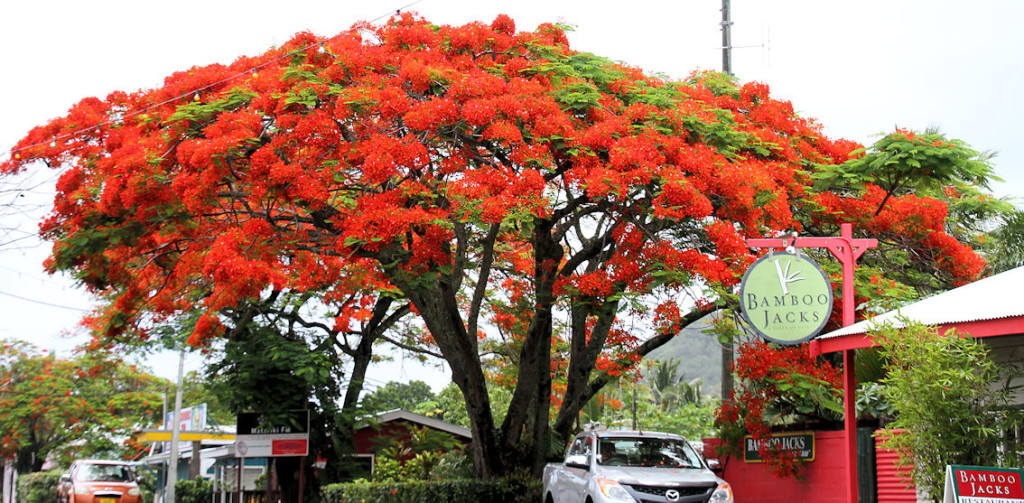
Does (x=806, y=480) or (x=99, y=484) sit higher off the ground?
(x=806, y=480)

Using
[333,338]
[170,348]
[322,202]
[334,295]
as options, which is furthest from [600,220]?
[170,348]

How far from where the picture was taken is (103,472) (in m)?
25.0

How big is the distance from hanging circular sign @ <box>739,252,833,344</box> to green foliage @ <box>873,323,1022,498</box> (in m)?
2.42

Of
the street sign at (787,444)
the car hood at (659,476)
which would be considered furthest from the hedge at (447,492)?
the car hood at (659,476)

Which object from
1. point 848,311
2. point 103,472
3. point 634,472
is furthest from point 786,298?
point 103,472

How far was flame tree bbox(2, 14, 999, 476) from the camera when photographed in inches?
506

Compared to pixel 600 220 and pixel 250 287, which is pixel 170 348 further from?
pixel 600 220

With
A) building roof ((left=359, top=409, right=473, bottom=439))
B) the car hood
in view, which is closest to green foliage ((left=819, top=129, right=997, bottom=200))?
the car hood

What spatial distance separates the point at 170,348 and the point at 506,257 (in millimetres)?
8316

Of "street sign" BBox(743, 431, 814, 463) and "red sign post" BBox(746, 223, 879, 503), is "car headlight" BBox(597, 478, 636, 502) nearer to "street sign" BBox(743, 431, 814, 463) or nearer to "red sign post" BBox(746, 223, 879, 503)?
"red sign post" BBox(746, 223, 879, 503)

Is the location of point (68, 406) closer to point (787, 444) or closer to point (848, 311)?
point (787, 444)

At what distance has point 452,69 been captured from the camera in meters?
13.5

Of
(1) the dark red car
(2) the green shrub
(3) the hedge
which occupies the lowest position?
(2) the green shrub

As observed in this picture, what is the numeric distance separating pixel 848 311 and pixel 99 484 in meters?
21.8
